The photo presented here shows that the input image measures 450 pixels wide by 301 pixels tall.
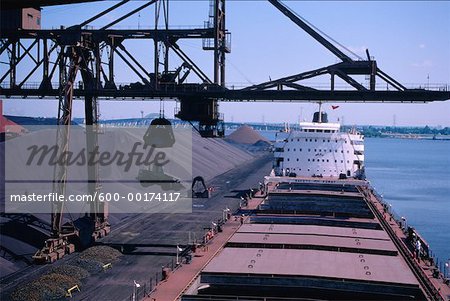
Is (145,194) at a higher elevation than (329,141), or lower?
lower

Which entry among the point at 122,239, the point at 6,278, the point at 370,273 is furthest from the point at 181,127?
the point at 370,273

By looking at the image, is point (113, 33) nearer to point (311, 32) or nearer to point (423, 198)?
point (311, 32)

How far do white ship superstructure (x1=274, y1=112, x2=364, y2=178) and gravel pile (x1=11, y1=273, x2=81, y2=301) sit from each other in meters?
24.0

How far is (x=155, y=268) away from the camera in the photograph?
2727 centimetres

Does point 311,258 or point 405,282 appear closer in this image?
point 405,282

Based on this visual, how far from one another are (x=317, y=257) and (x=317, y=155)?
89.2ft

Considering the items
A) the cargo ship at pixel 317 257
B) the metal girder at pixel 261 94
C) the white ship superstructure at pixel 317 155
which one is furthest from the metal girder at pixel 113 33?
the white ship superstructure at pixel 317 155

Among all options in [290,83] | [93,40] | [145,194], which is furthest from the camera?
[145,194]

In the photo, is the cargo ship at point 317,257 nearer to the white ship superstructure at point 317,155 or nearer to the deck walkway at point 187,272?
the deck walkway at point 187,272

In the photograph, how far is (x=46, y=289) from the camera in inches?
896

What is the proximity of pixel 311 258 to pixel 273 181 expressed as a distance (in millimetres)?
22563

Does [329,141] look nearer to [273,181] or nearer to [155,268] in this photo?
[273,181]

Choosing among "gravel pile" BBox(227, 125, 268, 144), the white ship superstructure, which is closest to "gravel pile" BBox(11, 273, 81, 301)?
the white ship superstructure

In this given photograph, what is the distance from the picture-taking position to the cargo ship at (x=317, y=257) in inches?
616
